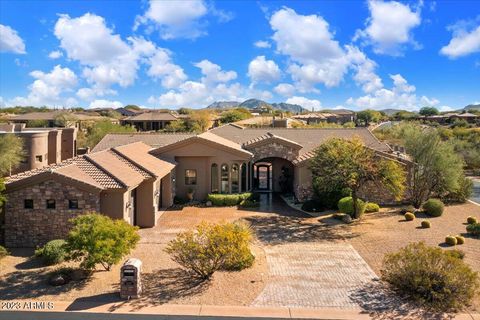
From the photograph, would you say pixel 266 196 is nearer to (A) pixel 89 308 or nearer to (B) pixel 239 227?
(B) pixel 239 227

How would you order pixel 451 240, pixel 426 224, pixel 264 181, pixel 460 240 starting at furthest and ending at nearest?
pixel 264 181, pixel 426 224, pixel 460 240, pixel 451 240

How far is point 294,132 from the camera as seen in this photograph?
40312mm

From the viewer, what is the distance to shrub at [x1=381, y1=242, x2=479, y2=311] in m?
14.5

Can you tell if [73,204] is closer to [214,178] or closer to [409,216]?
[214,178]

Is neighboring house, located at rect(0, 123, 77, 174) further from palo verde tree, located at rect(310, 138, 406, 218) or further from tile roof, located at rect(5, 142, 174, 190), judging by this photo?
palo verde tree, located at rect(310, 138, 406, 218)

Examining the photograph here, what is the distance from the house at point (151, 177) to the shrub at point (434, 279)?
1299 cm

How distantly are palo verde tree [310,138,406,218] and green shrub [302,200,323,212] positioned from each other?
2.54m

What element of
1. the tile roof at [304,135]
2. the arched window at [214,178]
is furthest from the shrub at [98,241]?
the tile roof at [304,135]

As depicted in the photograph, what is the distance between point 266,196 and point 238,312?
21902mm

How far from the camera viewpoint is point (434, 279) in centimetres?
1492

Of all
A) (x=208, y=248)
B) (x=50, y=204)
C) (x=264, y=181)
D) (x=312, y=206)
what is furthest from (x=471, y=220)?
(x=50, y=204)

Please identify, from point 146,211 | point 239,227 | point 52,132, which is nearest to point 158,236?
point 146,211

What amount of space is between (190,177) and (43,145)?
19.9 metres

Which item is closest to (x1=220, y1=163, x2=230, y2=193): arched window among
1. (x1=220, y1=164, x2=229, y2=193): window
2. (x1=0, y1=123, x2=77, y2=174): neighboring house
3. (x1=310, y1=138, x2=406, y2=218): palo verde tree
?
(x1=220, y1=164, x2=229, y2=193): window
